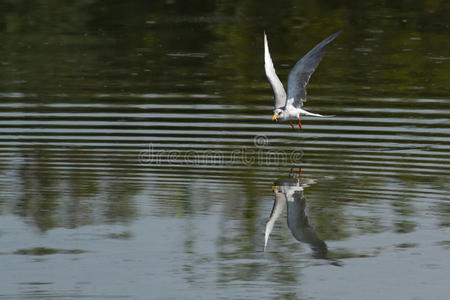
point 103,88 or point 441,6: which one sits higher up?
point 441,6

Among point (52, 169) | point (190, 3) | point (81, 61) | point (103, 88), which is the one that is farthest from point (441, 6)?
point (52, 169)

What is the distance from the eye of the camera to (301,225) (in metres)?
12.2

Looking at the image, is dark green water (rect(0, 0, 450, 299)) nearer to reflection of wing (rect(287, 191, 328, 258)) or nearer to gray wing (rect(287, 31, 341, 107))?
reflection of wing (rect(287, 191, 328, 258))

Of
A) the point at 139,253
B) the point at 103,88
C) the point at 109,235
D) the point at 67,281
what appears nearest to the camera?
the point at 67,281

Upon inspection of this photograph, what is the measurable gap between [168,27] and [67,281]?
2233cm

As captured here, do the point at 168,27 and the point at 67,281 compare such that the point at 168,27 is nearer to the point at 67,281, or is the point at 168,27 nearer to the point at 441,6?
the point at 441,6

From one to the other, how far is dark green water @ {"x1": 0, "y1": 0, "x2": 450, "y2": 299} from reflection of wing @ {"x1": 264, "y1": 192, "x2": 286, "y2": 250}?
0.12ft

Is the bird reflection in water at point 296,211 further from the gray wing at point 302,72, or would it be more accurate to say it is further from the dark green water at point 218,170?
the gray wing at point 302,72

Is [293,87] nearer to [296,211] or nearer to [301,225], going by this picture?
[296,211]

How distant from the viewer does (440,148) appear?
16.3 metres

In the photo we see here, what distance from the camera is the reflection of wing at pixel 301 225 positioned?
11234 millimetres

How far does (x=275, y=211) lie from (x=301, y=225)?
27.3 inches

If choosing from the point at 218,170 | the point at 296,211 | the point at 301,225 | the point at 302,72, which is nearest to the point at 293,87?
the point at 302,72

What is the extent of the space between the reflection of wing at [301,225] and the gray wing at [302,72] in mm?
2145
